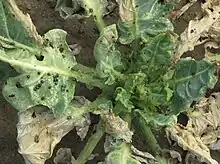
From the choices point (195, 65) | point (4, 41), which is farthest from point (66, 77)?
point (195, 65)

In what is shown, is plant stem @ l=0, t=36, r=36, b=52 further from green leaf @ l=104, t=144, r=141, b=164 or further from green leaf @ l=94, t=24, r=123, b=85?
green leaf @ l=104, t=144, r=141, b=164

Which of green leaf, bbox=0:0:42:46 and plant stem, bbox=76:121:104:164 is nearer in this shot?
green leaf, bbox=0:0:42:46

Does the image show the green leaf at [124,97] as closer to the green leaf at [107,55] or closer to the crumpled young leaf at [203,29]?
the green leaf at [107,55]

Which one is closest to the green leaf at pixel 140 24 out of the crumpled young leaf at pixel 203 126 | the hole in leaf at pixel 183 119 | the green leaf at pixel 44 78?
the green leaf at pixel 44 78

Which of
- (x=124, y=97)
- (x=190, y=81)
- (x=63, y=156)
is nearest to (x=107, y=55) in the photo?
(x=124, y=97)

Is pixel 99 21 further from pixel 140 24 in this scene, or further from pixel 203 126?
pixel 203 126

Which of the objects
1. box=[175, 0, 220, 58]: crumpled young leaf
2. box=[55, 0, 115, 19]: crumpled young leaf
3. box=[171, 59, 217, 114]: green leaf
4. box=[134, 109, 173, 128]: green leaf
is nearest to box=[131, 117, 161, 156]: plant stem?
box=[134, 109, 173, 128]: green leaf
